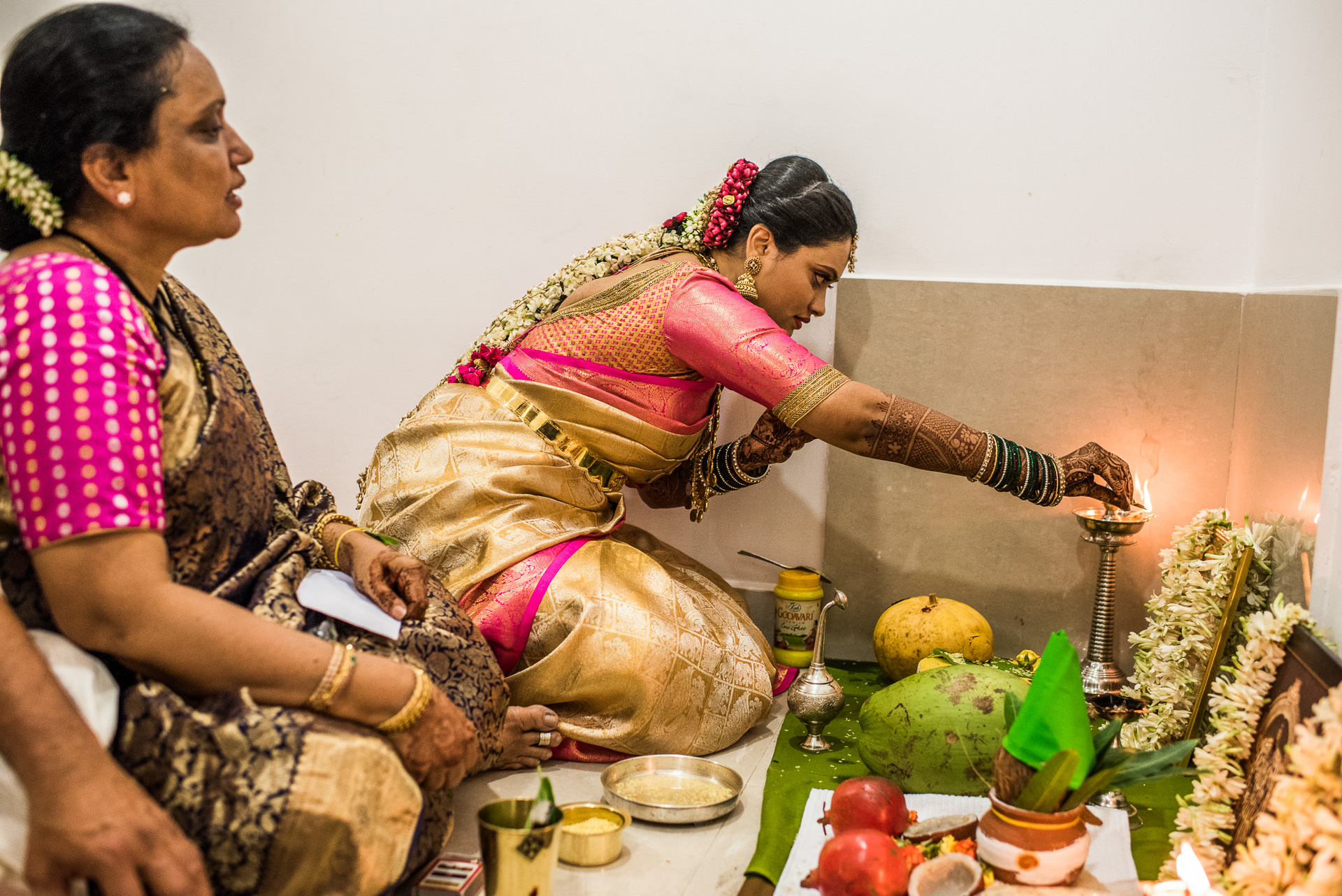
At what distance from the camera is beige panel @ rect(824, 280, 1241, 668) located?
315 cm

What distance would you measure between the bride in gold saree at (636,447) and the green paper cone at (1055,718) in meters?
1.02

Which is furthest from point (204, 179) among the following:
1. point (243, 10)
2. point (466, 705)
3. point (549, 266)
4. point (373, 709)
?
point (243, 10)

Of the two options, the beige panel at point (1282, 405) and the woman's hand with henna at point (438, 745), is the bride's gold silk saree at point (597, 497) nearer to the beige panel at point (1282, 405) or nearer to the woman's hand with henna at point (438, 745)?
the woman's hand with henna at point (438, 745)

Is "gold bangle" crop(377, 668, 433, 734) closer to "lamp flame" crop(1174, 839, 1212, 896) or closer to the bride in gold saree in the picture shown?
the bride in gold saree

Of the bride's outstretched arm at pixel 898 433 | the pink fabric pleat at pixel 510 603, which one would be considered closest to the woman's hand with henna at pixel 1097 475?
the bride's outstretched arm at pixel 898 433

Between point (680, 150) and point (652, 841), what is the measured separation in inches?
86.5

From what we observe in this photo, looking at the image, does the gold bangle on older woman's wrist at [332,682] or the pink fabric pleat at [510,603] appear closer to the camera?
the gold bangle on older woman's wrist at [332,682]

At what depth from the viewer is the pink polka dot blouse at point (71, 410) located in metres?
1.42

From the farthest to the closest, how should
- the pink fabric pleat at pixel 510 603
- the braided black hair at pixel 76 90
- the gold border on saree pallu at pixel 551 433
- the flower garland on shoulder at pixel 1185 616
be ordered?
the gold border on saree pallu at pixel 551 433 < the pink fabric pleat at pixel 510 603 < the flower garland on shoulder at pixel 1185 616 < the braided black hair at pixel 76 90

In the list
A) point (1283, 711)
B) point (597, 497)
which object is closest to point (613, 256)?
point (597, 497)

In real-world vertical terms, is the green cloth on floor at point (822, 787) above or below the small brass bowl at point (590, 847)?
below

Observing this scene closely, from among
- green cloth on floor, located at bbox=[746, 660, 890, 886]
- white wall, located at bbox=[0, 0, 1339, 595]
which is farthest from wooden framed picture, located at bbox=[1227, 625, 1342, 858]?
white wall, located at bbox=[0, 0, 1339, 595]

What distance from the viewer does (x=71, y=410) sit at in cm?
143

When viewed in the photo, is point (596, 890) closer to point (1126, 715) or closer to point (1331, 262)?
point (1126, 715)
